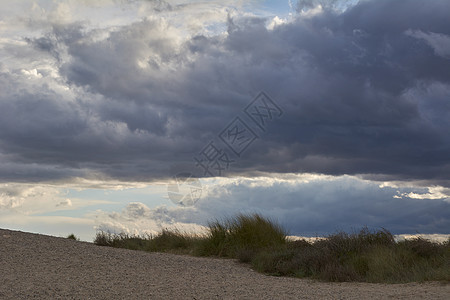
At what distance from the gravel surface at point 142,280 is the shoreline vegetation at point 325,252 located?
53cm

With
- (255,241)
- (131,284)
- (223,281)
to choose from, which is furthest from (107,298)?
(255,241)

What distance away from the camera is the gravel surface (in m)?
8.05

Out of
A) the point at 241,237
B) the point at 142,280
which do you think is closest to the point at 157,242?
the point at 241,237

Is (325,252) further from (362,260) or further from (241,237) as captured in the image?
(241,237)

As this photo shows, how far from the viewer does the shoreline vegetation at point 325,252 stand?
1027 cm

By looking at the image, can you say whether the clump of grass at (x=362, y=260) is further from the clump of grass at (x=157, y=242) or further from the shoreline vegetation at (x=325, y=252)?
the clump of grass at (x=157, y=242)

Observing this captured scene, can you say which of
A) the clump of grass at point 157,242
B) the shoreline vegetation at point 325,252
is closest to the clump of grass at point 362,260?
the shoreline vegetation at point 325,252

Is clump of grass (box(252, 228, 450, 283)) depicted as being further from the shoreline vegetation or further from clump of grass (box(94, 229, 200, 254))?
clump of grass (box(94, 229, 200, 254))

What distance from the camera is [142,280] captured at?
922 centimetres

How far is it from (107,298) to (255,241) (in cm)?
722

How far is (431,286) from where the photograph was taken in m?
8.94

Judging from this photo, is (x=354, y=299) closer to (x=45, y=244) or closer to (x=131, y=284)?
(x=131, y=284)

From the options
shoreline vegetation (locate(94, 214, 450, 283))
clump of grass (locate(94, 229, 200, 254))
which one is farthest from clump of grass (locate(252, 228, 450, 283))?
clump of grass (locate(94, 229, 200, 254))

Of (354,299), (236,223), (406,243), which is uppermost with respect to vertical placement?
(236,223)
